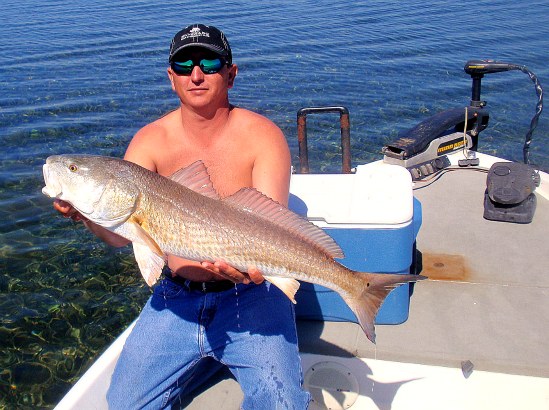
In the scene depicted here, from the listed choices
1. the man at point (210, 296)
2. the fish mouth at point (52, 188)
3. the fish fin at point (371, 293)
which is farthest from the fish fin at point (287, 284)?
the fish mouth at point (52, 188)

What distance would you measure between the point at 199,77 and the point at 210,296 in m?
1.35

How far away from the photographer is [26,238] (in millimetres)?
7344

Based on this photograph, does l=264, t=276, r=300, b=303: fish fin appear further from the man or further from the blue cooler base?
the blue cooler base

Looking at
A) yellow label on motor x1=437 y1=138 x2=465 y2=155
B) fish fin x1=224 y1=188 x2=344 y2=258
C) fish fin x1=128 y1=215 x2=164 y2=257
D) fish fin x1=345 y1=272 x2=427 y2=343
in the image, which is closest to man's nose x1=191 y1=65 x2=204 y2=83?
fish fin x1=224 y1=188 x2=344 y2=258

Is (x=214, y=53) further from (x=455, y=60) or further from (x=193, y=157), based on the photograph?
(x=455, y=60)

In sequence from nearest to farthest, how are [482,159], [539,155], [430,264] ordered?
[430,264]
[482,159]
[539,155]

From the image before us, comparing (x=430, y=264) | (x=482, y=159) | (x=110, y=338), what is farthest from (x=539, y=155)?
(x=110, y=338)

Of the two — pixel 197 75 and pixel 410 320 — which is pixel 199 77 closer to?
pixel 197 75

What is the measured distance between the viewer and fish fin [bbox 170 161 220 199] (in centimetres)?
293

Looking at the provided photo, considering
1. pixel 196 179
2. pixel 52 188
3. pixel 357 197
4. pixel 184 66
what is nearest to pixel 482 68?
pixel 357 197

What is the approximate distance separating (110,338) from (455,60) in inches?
516

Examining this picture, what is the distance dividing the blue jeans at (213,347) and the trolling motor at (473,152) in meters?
3.08

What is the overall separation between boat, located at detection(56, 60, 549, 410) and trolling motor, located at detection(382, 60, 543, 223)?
0.36 meters

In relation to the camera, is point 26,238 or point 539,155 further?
point 539,155
